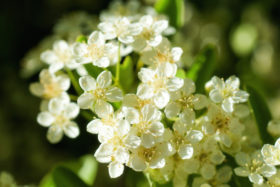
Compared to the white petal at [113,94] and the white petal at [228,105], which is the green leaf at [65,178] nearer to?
Answer: the white petal at [113,94]

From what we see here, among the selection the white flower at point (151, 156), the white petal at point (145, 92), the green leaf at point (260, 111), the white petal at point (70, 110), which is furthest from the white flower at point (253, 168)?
the white petal at point (70, 110)

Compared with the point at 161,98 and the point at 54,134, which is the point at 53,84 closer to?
the point at 54,134

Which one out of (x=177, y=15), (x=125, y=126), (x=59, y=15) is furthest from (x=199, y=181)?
(x=59, y=15)

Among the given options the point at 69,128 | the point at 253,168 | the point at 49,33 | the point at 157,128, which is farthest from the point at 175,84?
the point at 49,33

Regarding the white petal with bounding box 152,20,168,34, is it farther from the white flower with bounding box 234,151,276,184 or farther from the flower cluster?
the white flower with bounding box 234,151,276,184

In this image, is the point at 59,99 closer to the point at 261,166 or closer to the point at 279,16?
the point at 261,166
